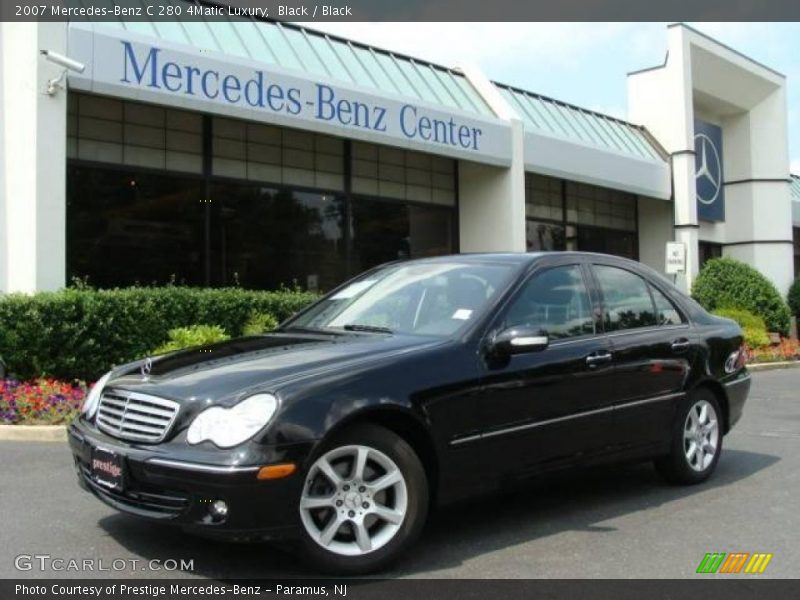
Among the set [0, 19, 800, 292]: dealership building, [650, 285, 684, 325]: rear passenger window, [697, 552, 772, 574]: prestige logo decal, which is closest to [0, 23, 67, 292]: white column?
[0, 19, 800, 292]: dealership building

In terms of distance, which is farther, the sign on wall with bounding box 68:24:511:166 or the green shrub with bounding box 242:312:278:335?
the green shrub with bounding box 242:312:278:335

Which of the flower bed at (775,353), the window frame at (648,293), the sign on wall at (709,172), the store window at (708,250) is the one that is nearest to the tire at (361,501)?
the window frame at (648,293)

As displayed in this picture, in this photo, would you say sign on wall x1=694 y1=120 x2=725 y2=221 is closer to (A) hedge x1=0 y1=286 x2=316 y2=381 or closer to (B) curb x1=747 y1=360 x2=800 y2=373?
(B) curb x1=747 y1=360 x2=800 y2=373

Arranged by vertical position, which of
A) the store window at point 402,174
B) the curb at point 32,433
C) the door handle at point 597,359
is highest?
the store window at point 402,174

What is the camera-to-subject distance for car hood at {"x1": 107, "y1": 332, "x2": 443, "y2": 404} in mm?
3889

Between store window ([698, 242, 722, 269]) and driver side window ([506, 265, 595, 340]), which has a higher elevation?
store window ([698, 242, 722, 269])

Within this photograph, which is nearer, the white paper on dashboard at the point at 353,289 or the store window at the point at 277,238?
the white paper on dashboard at the point at 353,289

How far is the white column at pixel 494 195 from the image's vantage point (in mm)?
17312

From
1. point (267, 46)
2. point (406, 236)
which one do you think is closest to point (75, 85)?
point (267, 46)

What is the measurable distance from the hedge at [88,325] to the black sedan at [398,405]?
5.37 meters

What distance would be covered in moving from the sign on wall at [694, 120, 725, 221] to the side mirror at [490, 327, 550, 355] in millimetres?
20987

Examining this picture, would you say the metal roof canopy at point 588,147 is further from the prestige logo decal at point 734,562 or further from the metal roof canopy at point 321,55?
the prestige logo decal at point 734,562

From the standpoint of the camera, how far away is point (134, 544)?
169 inches

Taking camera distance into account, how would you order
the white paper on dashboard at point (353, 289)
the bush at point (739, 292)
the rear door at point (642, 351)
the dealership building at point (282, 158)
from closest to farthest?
the rear door at point (642, 351)
the white paper on dashboard at point (353, 289)
the dealership building at point (282, 158)
the bush at point (739, 292)
